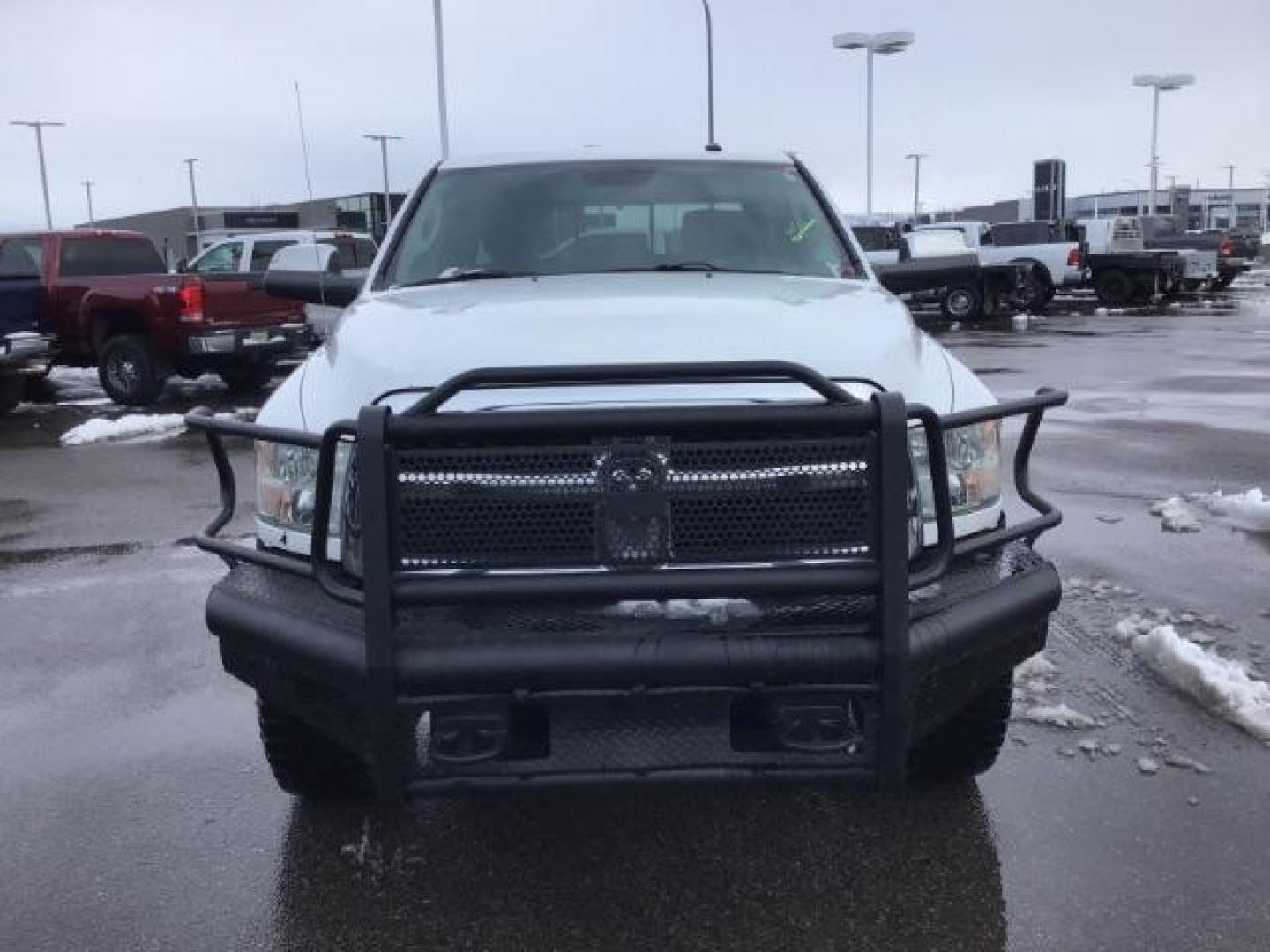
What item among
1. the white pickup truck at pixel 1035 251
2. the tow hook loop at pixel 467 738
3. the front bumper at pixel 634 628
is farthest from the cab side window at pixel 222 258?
the white pickup truck at pixel 1035 251

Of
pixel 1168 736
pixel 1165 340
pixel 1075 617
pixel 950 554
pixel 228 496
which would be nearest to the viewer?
pixel 950 554

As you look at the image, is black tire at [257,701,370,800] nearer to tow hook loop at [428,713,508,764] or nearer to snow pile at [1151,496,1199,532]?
tow hook loop at [428,713,508,764]

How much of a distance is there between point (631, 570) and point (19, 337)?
475 inches

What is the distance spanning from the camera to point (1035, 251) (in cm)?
2675

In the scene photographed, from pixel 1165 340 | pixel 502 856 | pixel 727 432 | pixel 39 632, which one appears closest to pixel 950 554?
pixel 727 432

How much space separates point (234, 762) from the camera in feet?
13.1

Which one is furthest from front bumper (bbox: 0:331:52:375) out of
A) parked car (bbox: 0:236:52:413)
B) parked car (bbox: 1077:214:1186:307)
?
parked car (bbox: 1077:214:1186:307)

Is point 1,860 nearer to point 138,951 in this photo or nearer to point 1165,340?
point 138,951

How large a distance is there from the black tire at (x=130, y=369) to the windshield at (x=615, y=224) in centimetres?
956

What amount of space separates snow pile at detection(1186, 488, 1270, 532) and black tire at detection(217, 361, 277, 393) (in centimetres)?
1068

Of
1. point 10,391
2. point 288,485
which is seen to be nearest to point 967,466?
point 288,485

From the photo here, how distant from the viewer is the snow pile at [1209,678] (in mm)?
4078

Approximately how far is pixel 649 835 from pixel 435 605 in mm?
1229

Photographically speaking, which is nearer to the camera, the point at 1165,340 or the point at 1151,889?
the point at 1151,889
